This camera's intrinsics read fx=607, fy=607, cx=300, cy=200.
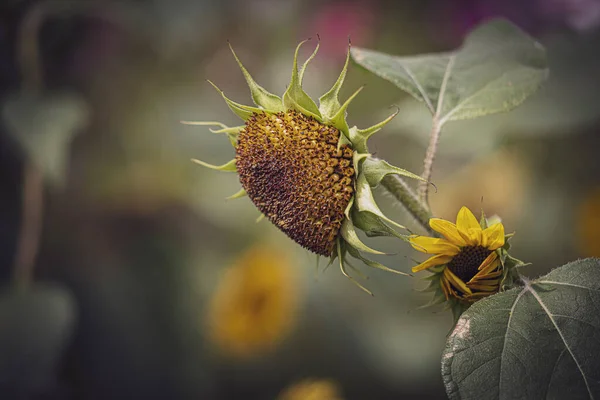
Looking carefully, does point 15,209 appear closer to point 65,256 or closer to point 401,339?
point 65,256

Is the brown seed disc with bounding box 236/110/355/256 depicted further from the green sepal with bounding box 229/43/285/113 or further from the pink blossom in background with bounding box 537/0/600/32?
the pink blossom in background with bounding box 537/0/600/32

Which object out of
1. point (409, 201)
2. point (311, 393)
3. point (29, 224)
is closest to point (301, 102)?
point (409, 201)

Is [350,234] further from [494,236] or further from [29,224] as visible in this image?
[29,224]

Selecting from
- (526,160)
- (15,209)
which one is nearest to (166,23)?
(15,209)

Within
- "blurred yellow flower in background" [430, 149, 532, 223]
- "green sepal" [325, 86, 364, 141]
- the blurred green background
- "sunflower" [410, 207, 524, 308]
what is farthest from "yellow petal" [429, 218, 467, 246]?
"blurred yellow flower in background" [430, 149, 532, 223]

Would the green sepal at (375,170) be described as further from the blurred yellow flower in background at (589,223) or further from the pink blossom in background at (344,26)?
the pink blossom in background at (344,26)

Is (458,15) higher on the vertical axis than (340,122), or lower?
higher
